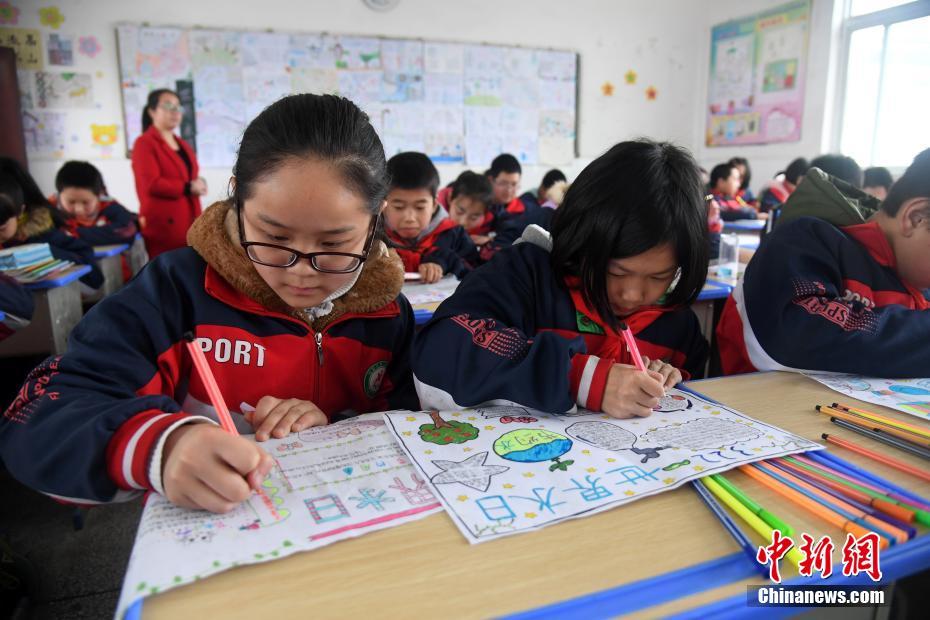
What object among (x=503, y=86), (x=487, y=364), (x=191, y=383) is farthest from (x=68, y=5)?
(x=487, y=364)

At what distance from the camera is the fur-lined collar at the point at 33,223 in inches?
102

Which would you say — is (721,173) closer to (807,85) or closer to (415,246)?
(807,85)

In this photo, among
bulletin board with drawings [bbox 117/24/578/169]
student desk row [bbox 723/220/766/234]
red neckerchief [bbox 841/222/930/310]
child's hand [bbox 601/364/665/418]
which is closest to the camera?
child's hand [bbox 601/364/665/418]

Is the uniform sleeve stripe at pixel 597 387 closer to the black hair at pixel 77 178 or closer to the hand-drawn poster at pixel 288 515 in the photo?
the hand-drawn poster at pixel 288 515

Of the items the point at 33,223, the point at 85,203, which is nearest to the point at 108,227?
the point at 85,203

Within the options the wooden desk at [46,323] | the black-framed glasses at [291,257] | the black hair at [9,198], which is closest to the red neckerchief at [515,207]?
the wooden desk at [46,323]

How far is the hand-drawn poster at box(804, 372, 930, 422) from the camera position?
87 centimetres

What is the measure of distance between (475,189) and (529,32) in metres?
2.88

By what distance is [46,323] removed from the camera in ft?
7.39

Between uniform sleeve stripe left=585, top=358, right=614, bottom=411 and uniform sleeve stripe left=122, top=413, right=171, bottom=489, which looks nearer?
uniform sleeve stripe left=122, top=413, right=171, bottom=489

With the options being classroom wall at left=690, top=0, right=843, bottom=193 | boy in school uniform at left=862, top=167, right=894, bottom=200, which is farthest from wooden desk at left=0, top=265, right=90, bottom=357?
Answer: classroom wall at left=690, top=0, right=843, bottom=193

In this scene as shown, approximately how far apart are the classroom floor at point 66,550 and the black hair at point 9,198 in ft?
3.32

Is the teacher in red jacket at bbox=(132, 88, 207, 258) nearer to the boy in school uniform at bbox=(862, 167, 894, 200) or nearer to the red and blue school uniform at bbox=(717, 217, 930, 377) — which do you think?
the red and blue school uniform at bbox=(717, 217, 930, 377)

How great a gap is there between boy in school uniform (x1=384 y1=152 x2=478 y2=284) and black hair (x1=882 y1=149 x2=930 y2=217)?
4.93 feet
